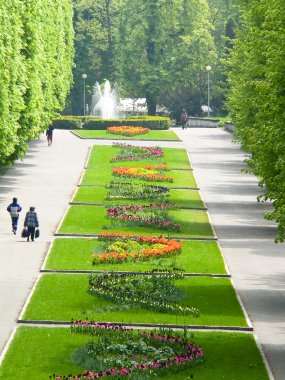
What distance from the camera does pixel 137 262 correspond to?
133ft

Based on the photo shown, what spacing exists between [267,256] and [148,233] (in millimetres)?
6860

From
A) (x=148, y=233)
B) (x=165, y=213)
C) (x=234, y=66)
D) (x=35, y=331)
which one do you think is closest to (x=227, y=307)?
(x=35, y=331)

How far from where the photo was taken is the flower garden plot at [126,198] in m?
58.0

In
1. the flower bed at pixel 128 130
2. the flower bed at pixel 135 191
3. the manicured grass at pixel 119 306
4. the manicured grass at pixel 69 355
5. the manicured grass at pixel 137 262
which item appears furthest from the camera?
the flower bed at pixel 128 130

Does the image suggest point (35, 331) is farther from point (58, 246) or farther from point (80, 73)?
point (80, 73)

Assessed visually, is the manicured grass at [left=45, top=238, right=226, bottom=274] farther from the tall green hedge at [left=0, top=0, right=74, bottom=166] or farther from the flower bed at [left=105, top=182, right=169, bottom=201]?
the flower bed at [left=105, top=182, right=169, bottom=201]

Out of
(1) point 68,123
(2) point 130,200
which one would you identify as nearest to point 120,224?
(2) point 130,200

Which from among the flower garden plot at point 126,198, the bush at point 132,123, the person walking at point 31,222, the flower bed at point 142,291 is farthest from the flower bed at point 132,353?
the bush at point 132,123

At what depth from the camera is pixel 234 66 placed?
199 ft

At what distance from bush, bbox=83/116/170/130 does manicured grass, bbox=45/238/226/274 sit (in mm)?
59818

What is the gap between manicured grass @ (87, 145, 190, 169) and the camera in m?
76.0

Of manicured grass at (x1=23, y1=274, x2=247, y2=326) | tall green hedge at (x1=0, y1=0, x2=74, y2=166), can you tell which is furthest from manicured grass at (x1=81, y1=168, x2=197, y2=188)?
manicured grass at (x1=23, y1=274, x2=247, y2=326)

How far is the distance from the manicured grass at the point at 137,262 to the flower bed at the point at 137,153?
32.9 metres

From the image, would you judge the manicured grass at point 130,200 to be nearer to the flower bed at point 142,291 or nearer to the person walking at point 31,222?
the person walking at point 31,222
